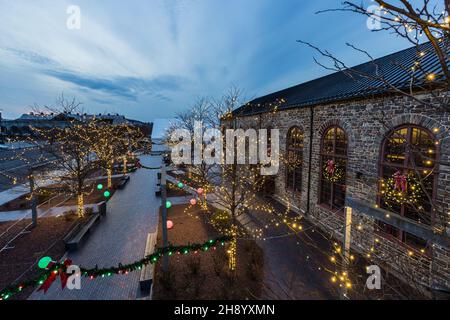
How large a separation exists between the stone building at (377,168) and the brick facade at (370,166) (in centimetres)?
2

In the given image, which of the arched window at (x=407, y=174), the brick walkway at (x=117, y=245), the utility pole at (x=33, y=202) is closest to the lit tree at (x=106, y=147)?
the brick walkway at (x=117, y=245)

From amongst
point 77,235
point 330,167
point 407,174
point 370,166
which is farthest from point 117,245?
point 407,174

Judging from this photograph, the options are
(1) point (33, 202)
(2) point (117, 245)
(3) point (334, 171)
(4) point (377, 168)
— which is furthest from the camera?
(1) point (33, 202)

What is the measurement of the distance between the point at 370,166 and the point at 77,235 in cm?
1041

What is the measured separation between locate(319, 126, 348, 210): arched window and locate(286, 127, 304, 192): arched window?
1582 mm

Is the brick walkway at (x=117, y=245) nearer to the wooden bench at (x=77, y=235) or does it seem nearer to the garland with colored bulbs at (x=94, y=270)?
the wooden bench at (x=77, y=235)

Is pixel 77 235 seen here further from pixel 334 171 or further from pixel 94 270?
pixel 334 171

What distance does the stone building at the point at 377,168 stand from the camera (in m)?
4.93

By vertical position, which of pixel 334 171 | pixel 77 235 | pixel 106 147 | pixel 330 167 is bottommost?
pixel 77 235

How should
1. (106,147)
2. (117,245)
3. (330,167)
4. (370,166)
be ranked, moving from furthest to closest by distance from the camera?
(106,147), (330,167), (117,245), (370,166)

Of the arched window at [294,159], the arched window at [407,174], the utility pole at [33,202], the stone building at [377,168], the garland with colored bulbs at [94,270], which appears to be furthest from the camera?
the arched window at [294,159]

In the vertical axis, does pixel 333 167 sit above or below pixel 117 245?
above

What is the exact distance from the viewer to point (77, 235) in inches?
332

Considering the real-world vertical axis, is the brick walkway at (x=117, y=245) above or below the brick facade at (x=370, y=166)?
below
